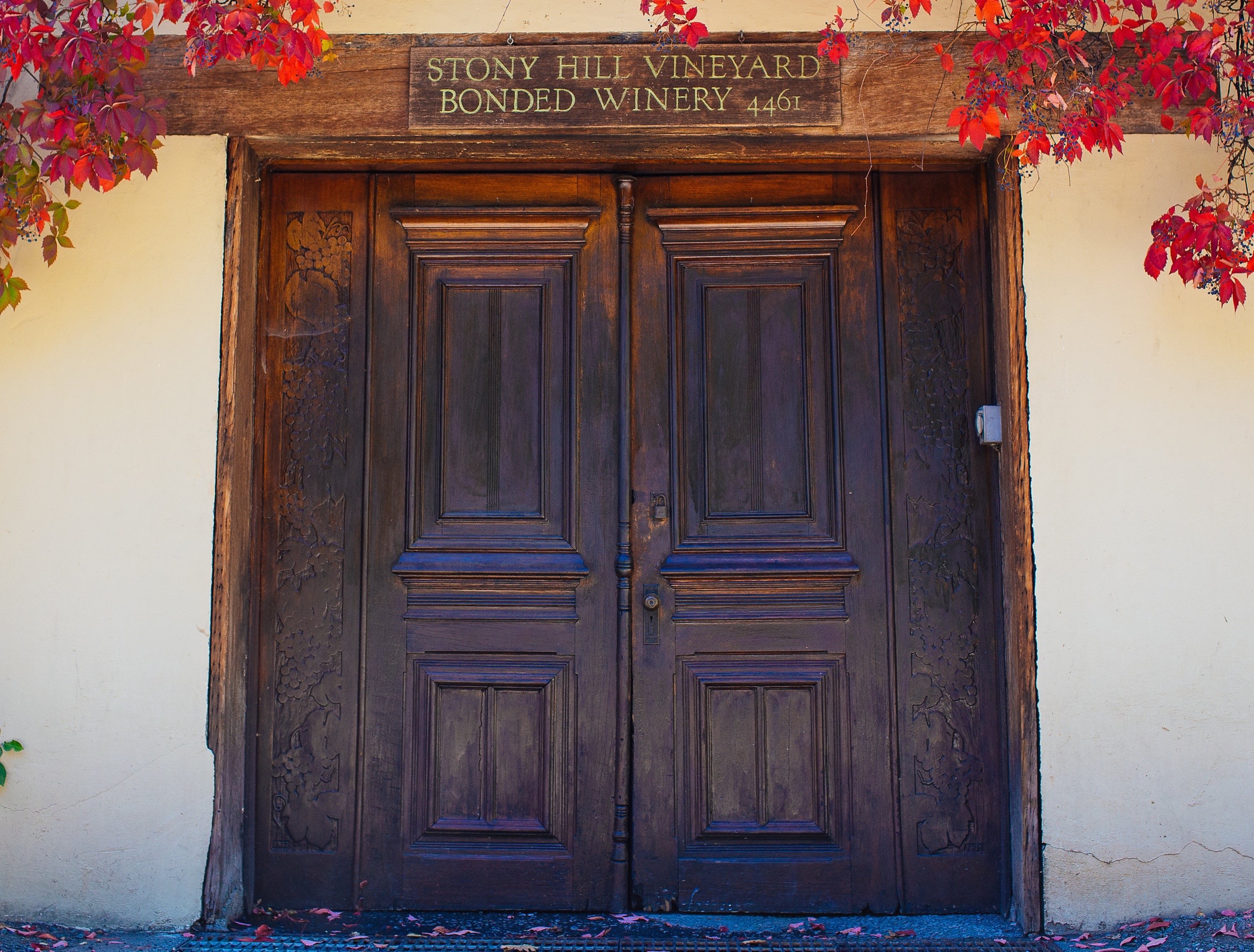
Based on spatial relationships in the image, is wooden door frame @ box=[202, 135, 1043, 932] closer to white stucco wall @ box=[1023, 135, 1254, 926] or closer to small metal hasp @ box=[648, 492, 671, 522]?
white stucco wall @ box=[1023, 135, 1254, 926]

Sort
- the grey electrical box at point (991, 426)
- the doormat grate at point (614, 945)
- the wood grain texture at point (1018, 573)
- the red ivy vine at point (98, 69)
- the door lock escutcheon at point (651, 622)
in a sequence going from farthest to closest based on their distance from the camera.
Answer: the door lock escutcheon at point (651, 622) → the grey electrical box at point (991, 426) → the wood grain texture at point (1018, 573) → the doormat grate at point (614, 945) → the red ivy vine at point (98, 69)

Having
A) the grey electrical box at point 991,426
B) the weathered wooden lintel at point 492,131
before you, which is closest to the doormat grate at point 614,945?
the grey electrical box at point 991,426

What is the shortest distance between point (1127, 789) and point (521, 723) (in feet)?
5.82

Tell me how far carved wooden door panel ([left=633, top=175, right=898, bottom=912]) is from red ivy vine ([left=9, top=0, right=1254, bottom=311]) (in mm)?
570

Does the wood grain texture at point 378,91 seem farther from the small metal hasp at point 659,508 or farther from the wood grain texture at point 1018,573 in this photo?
the small metal hasp at point 659,508

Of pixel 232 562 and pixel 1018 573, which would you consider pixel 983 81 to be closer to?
pixel 1018 573

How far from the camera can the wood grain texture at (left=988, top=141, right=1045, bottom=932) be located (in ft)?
9.65

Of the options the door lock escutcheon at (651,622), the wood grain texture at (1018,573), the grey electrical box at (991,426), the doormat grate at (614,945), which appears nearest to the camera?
the doormat grate at (614,945)

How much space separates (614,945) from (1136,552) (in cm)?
186

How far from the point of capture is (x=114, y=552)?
3.00 m

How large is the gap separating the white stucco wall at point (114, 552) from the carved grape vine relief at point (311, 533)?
0.26 m

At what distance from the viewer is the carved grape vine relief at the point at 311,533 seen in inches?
125

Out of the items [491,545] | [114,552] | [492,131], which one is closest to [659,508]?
[491,545]

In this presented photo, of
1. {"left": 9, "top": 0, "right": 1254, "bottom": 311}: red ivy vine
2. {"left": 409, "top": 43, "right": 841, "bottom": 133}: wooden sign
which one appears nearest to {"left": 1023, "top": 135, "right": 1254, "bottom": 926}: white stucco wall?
{"left": 9, "top": 0, "right": 1254, "bottom": 311}: red ivy vine
